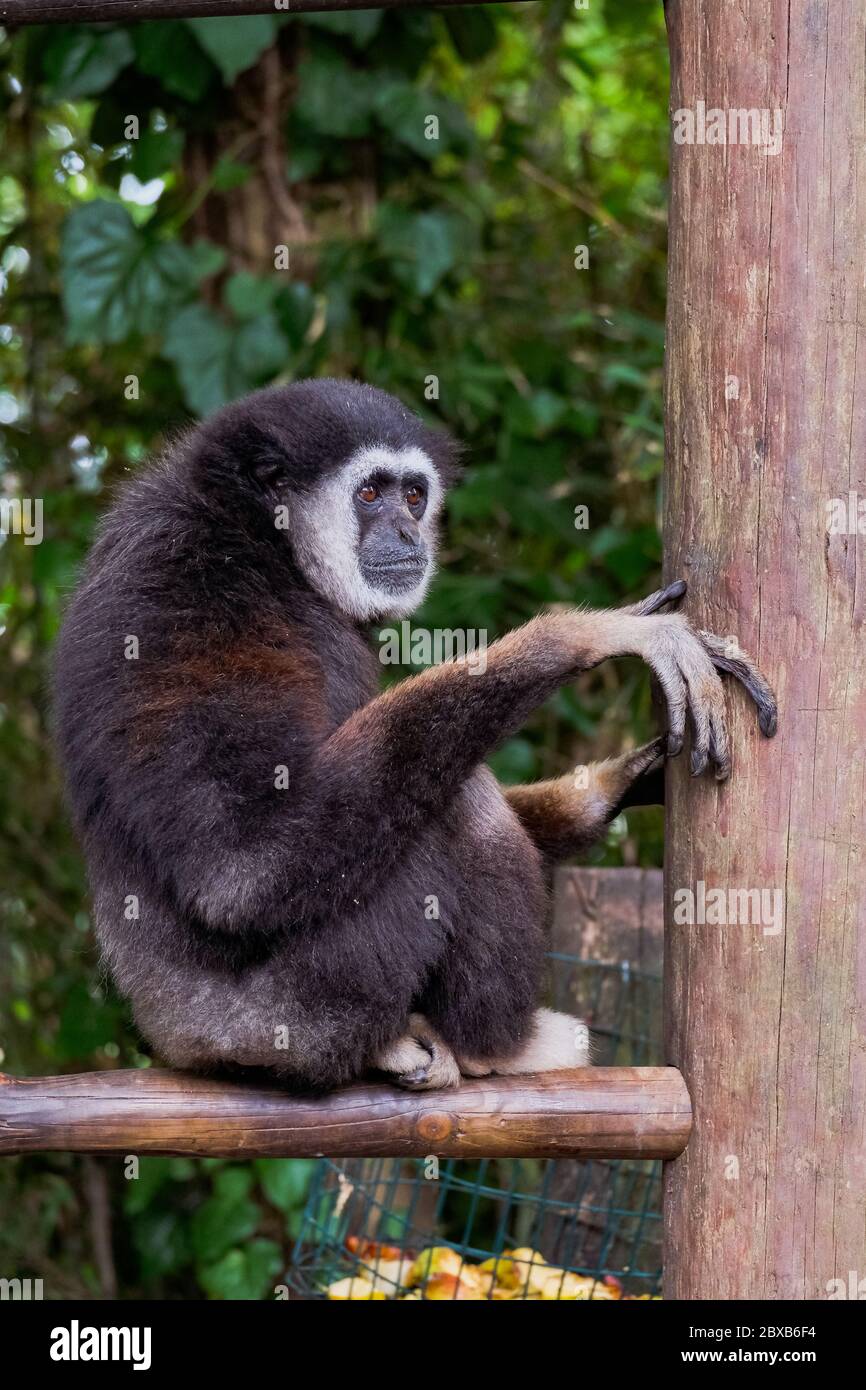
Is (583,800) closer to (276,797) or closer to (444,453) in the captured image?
(444,453)

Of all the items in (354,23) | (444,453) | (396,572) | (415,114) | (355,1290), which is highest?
(354,23)

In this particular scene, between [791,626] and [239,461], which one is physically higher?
[239,461]

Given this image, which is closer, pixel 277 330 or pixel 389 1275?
pixel 389 1275

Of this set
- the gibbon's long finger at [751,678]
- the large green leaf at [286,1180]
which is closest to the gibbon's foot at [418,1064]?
the gibbon's long finger at [751,678]

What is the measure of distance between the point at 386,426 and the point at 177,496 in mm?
685

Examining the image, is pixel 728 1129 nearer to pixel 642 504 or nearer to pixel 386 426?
pixel 386 426

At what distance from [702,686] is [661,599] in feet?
0.84

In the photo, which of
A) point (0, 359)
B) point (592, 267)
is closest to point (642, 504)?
point (592, 267)

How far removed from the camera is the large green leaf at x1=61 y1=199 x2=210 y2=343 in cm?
550

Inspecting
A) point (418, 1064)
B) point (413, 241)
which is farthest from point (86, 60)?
point (418, 1064)

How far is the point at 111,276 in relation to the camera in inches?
219

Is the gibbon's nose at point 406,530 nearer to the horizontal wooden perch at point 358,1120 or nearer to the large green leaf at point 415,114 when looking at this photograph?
the horizontal wooden perch at point 358,1120

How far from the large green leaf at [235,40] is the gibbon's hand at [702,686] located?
10.9ft

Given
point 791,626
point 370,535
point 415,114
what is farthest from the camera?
point 415,114
